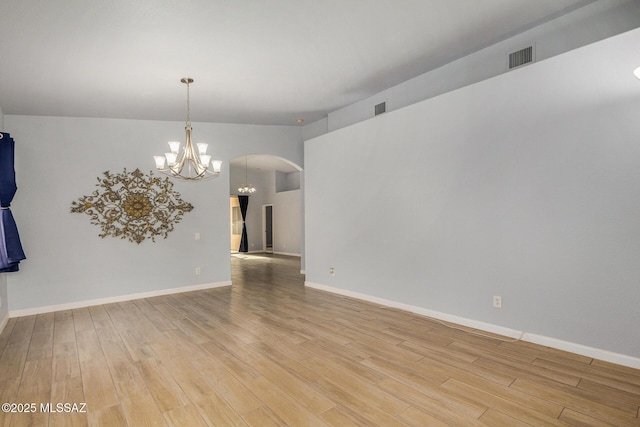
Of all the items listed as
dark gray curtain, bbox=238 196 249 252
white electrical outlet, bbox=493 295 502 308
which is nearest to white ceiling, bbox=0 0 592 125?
white electrical outlet, bbox=493 295 502 308

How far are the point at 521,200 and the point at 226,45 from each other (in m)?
3.33

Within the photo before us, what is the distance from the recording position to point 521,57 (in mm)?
3439

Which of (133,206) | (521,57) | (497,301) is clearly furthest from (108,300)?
(521,57)

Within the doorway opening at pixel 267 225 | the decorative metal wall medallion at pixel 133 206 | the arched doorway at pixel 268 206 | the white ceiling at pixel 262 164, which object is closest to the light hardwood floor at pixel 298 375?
the decorative metal wall medallion at pixel 133 206

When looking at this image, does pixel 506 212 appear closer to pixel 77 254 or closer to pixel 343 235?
pixel 343 235

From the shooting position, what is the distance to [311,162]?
5.95 meters

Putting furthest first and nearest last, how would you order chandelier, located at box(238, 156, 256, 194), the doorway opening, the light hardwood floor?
the doorway opening → chandelier, located at box(238, 156, 256, 194) → the light hardwood floor

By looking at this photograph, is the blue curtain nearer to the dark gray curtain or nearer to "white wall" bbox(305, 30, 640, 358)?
"white wall" bbox(305, 30, 640, 358)

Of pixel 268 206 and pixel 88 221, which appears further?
pixel 268 206

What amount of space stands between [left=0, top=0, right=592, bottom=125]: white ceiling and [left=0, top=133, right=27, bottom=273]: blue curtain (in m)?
0.66

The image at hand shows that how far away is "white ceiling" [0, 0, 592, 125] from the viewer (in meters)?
2.66

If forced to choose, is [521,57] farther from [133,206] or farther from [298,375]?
[133,206]

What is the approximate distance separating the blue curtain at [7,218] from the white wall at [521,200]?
4.72 metres

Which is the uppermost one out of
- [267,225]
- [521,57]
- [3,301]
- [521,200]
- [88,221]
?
[521,57]
